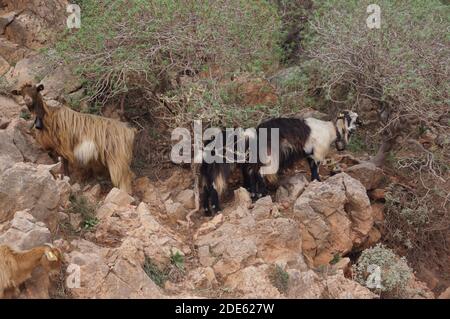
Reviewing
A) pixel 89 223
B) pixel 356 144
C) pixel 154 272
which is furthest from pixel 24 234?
pixel 356 144

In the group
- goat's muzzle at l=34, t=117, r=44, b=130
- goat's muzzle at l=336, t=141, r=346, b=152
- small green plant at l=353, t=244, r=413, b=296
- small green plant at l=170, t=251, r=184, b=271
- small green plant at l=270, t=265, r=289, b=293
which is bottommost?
small green plant at l=353, t=244, r=413, b=296

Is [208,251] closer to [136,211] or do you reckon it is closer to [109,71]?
[136,211]

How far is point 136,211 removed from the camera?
7.82 meters

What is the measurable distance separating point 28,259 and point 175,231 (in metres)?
2.35

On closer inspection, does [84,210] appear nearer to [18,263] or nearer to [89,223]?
[89,223]

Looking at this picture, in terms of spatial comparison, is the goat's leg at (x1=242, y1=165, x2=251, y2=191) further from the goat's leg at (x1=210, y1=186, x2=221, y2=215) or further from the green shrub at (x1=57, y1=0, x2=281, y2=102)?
the green shrub at (x1=57, y1=0, x2=281, y2=102)

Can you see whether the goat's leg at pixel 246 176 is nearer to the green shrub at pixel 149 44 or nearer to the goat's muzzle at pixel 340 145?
the green shrub at pixel 149 44

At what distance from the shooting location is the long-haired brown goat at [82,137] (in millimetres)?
8289

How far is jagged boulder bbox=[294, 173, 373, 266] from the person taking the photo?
7949 mm

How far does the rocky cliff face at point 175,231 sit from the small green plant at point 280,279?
0.04 ft

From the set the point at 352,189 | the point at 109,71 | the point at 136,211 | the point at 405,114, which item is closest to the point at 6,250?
the point at 136,211

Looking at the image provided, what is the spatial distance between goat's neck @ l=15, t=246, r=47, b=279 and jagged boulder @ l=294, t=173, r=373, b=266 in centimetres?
335

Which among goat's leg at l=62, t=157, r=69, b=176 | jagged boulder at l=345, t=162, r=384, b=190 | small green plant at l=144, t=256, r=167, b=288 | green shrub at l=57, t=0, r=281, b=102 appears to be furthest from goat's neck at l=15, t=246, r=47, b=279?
jagged boulder at l=345, t=162, r=384, b=190

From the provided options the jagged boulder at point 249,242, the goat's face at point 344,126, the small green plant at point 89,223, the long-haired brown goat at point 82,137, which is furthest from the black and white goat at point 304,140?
the small green plant at point 89,223
